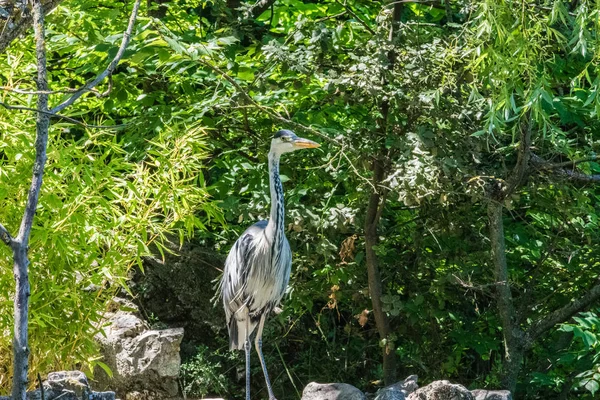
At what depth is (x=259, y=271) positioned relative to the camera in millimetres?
4941

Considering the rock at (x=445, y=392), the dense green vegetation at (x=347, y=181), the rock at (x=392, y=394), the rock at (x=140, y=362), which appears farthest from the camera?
the rock at (x=140, y=362)

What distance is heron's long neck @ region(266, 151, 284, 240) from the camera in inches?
185

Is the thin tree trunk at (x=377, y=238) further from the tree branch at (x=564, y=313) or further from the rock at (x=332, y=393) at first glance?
the rock at (x=332, y=393)

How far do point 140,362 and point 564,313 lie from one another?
7.75 ft

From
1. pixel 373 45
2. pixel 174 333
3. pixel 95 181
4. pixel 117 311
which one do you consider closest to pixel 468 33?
pixel 373 45

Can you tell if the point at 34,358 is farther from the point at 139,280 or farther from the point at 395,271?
the point at 395,271

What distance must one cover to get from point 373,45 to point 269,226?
1071mm

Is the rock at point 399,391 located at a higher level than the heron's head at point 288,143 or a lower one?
lower

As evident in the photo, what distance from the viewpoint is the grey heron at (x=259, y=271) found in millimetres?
4746

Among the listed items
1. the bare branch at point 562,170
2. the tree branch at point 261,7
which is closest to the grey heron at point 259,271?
Result: the tree branch at point 261,7

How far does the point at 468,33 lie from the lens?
4453 millimetres

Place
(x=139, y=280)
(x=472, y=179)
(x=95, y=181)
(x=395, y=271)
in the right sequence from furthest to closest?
(x=139, y=280)
(x=395, y=271)
(x=472, y=179)
(x=95, y=181)

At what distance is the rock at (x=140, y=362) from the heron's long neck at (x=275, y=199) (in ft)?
3.36

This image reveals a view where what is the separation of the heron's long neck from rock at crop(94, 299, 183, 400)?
1.02m
